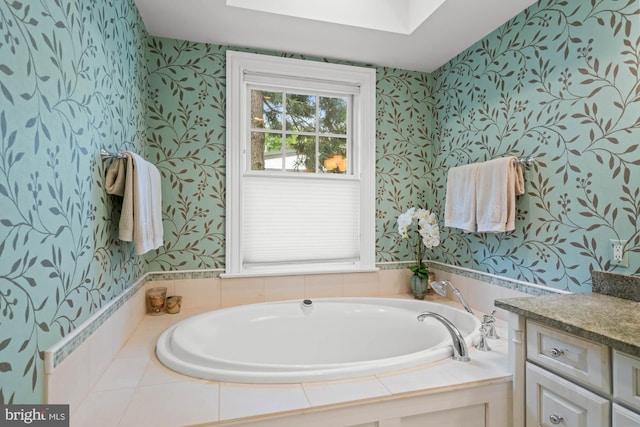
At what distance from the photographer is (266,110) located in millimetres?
2500

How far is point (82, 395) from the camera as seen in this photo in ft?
3.85

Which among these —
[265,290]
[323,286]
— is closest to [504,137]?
[323,286]

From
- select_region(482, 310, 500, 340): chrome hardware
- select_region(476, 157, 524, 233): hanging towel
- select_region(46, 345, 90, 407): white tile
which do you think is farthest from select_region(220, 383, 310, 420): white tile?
select_region(476, 157, 524, 233): hanging towel

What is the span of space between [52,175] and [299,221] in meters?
1.67

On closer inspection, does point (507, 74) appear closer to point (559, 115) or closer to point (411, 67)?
point (559, 115)

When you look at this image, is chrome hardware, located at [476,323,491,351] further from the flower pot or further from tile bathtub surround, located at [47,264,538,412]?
the flower pot

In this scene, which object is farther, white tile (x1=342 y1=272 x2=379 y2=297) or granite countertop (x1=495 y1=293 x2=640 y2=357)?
white tile (x1=342 y1=272 x2=379 y2=297)

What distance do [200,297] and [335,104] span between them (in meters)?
1.80

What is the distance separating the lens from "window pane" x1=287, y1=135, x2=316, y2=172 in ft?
8.36

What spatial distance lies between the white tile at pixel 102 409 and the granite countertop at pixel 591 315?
1491 millimetres

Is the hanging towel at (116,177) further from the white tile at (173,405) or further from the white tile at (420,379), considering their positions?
the white tile at (420,379)

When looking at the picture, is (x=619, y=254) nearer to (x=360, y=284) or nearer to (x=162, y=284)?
(x=360, y=284)

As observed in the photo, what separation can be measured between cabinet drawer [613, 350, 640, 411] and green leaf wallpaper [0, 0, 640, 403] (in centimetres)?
68

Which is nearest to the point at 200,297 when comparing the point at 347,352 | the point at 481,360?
the point at 347,352
